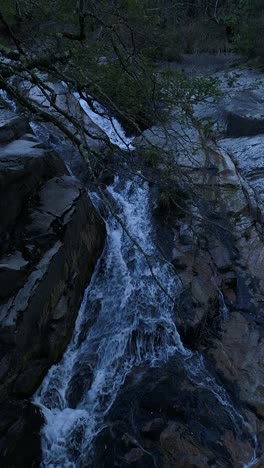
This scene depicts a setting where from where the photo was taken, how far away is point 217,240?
5.70 m

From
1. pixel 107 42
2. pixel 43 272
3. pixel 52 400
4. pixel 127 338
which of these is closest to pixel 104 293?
pixel 127 338

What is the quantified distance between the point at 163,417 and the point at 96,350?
3.29 feet

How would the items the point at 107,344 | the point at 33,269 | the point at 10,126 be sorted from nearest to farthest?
the point at 33,269 < the point at 107,344 < the point at 10,126

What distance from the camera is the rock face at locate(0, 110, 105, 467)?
3.60 meters

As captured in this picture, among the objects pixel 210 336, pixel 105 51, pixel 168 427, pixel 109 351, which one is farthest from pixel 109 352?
pixel 105 51

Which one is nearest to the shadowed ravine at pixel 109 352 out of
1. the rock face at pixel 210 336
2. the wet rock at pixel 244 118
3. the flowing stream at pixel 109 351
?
the flowing stream at pixel 109 351

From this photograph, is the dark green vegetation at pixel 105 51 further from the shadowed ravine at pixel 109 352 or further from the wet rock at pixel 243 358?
the wet rock at pixel 243 358

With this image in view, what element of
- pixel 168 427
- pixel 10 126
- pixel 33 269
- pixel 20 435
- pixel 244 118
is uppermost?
pixel 10 126

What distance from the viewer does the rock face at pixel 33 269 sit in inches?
142

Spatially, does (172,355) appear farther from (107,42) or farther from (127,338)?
(107,42)

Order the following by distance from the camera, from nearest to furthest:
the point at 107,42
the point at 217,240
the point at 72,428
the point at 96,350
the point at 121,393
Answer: the point at 72,428, the point at 121,393, the point at 96,350, the point at 107,42, the point at 217,240

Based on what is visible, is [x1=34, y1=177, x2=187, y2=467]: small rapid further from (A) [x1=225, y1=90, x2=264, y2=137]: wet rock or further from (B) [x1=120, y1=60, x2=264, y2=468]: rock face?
(A) [x1=225, y1=90, x2=264, y2=137]: wet rock

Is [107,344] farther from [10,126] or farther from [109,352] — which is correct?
[10,126]

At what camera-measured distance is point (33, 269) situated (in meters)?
4.14
